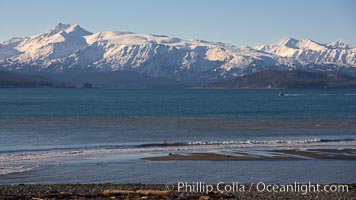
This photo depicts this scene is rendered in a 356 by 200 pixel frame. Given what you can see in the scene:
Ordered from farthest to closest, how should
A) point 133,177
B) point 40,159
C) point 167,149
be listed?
point 167,149 < point 40,159 < point 133,177

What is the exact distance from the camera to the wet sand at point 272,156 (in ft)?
118

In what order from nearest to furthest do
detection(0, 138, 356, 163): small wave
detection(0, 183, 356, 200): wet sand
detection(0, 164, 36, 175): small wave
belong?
detection(0, 183, 356, 200): wet sand → detection(0, 164, 36, 175): small wave → detection(0, 138, 356, 163): small wave

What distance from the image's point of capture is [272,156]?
1454 inches

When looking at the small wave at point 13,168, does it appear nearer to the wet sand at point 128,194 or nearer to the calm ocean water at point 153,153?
the calm ocean water at point 153,153

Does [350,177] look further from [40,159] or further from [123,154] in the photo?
[40,159]

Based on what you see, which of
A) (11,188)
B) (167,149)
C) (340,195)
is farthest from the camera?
(167,149)

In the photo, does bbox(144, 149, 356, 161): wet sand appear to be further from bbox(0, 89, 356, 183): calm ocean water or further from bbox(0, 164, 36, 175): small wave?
bbox(0, 164, 36, 175): small wave

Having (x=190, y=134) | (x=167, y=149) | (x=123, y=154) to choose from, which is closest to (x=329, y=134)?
(x=190, y=134)

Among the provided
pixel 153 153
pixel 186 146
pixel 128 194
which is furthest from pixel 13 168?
pixel 186 146

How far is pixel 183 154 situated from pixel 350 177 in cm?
1235

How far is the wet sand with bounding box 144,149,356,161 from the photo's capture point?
3597 centimetres

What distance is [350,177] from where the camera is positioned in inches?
1133

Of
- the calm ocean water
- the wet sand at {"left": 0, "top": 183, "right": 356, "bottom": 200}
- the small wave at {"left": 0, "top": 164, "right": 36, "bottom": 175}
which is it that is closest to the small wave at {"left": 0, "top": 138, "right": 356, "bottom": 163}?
the calm ocean water

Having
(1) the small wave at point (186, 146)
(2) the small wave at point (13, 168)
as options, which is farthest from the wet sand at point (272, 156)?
(2) the small wave at point (13, 168)
